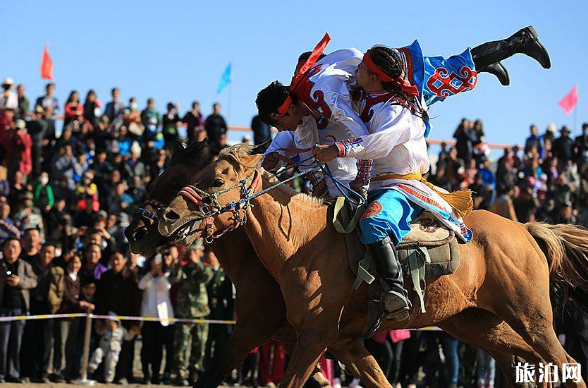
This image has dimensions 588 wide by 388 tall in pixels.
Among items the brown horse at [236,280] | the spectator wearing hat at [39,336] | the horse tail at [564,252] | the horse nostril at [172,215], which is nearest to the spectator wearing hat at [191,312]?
the spectator wearing hat at [39,336]

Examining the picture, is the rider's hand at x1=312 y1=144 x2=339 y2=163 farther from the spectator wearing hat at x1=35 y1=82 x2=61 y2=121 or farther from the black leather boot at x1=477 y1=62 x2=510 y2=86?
the spectator wearing hat at x1=35 y1=82 x2=61 y2=121

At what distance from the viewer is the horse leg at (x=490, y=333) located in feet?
24.6

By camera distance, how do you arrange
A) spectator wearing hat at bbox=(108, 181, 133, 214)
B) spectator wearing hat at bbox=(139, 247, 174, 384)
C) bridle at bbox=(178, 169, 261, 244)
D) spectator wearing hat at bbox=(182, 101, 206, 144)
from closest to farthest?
bridle at bbox=(178, 169, 261, 244), spectator wearing hat at bbox=(139, 247, 174, 384), spectator wearing hat at bbox=(108, 181, 133, 214), spectator wearing hat at bbox=(182, 101, 206, 144)

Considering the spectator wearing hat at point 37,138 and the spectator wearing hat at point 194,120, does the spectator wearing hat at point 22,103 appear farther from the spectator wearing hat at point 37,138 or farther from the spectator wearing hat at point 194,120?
the spectator wearing hat at point 194,120

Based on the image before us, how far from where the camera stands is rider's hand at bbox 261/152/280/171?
297 inches

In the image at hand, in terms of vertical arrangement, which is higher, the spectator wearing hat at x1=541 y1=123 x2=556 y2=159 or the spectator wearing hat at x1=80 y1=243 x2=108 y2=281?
the spectator wearing hat at x1=541 y1=123 x2=556 y2=159

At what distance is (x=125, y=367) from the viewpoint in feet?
38.1

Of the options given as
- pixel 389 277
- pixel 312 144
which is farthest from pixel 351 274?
pixel 312 144

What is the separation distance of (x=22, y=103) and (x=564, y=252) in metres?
12.5

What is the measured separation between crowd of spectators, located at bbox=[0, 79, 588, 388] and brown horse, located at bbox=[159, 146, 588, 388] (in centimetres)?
244

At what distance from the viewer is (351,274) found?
21.4 ft

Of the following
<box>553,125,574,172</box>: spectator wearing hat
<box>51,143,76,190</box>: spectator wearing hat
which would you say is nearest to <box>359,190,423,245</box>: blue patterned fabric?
<box>51,143,76,190</box>: spectator wearing hat

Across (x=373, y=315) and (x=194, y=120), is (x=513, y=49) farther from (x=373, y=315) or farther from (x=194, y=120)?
(x=194, y=120)

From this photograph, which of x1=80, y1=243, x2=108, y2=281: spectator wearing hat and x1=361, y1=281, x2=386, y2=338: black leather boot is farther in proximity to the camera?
x1=80, y1=243, x2=108, y2=281: spectator wearing hat
